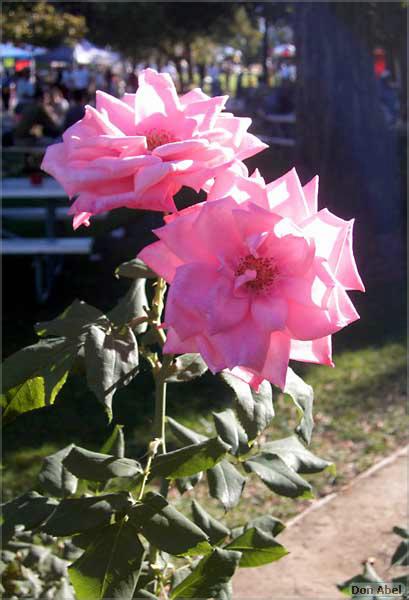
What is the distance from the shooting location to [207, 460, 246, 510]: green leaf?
69.9 inches

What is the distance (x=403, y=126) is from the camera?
23250mm

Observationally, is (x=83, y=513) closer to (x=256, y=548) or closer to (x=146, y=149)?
(x=256, y=548)

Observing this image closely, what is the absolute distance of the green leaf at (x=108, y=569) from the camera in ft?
4.91

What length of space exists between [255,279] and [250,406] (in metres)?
0.36

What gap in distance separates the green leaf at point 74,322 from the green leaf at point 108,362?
70 millimetres

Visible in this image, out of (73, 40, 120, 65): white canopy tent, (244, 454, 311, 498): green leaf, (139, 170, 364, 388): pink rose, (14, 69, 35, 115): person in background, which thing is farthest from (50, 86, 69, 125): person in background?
(139, 170, 364, 388): pink rose

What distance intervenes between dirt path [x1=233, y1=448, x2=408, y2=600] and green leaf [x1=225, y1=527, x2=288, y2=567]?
Answer: 1417 mm

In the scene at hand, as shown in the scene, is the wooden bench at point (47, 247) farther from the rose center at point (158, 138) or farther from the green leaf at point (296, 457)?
the rose center at point (158, 138)

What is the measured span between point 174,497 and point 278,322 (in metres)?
3.28

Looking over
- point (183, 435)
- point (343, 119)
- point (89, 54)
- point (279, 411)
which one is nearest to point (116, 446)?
point (183, 435)

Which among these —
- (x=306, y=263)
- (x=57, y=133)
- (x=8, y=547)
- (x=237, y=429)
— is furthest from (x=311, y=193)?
(x=57, y=133)

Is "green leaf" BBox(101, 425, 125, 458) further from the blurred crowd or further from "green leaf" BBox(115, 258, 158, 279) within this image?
the blurred crowd

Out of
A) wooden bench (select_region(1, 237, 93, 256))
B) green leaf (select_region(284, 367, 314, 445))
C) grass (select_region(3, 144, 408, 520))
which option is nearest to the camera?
green leaf (select_region(284, 367, 314, 445))

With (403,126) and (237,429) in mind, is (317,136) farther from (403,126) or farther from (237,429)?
(403,126)
